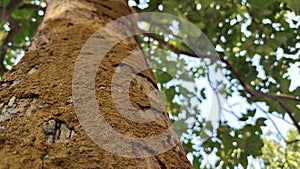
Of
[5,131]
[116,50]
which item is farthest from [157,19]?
[5,131]

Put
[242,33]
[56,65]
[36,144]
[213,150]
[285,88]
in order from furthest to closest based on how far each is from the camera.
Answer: [242,33] < [213,150] < [285,88] < [56,65] < [36,144]

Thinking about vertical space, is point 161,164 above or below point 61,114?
below

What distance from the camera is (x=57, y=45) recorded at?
1334 millimetres

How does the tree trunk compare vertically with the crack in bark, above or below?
above

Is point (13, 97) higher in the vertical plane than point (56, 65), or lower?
lower

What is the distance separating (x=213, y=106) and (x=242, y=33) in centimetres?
79

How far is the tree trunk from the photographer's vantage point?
29.2 inches

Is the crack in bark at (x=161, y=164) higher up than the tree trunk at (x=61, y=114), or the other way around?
the tree trunk at (x=61, y=114)

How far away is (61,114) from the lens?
2.90 feet

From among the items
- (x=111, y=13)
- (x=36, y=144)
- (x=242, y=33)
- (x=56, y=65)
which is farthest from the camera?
(x=242, y=33)

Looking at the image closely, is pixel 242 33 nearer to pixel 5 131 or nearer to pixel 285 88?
pixel 285 88

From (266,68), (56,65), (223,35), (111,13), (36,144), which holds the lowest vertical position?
(36,144)

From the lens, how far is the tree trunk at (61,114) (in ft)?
2.43

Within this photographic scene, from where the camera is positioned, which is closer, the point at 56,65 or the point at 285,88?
the point at 56,65
